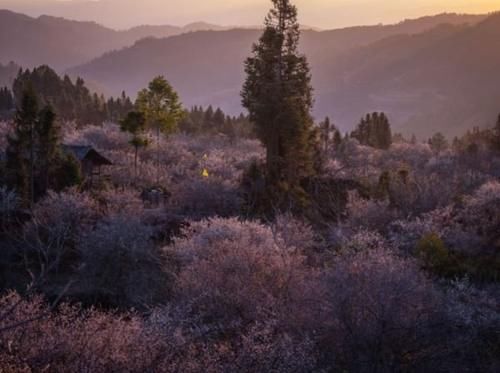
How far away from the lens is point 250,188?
34500 mm

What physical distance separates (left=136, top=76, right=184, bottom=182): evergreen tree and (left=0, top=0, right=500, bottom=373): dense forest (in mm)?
112

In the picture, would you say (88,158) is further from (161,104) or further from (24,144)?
(161,104)

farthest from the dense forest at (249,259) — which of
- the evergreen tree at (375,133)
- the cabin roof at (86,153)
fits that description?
the evergreen tree at (375,133)

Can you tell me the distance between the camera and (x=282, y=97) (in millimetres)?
36156

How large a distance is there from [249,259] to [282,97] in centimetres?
2161

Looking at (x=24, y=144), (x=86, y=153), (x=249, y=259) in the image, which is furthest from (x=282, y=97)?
(x=249, y=259)

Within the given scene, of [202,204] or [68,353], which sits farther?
[202,204]

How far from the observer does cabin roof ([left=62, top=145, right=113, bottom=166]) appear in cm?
3778

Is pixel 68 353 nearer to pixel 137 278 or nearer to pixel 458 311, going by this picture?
pixel 458 311

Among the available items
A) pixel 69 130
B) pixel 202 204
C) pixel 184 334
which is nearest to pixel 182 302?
pixel 184 334

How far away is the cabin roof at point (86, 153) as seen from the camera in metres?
37.8

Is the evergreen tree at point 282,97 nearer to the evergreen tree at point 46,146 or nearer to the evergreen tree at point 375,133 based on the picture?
the evergreen tree at point 46,146

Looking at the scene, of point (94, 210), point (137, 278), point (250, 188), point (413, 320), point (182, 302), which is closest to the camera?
point (413, 320)

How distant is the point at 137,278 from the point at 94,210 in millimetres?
6338
